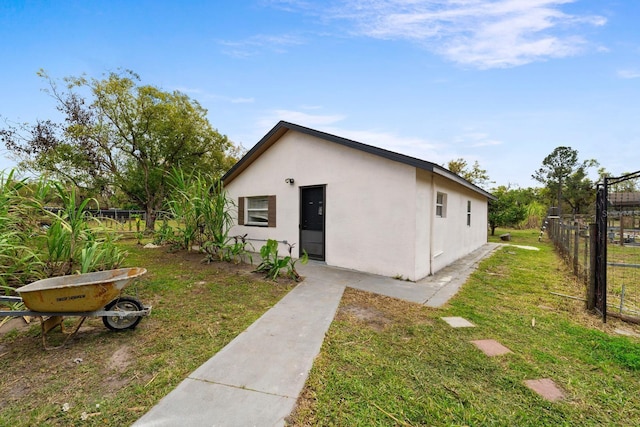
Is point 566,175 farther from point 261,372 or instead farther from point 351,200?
point 261,372

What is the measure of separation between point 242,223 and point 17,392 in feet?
24.0

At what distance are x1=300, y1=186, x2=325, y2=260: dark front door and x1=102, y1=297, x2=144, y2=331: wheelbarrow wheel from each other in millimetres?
4504

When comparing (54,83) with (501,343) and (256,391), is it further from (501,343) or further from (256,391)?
(501,343)

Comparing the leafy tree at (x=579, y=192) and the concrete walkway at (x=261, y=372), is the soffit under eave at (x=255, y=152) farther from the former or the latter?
the leafy tree at (x=579, y=192)

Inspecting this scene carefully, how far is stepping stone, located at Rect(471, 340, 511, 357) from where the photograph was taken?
2806mm

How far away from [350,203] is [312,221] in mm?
1352

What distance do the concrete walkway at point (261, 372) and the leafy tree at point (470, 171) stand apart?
1944 centimetres

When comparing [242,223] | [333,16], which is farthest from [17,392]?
[333,16]

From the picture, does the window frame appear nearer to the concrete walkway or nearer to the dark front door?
the dark front door

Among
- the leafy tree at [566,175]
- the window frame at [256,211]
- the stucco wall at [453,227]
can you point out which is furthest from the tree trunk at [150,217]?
the leafy tree at [566,175]

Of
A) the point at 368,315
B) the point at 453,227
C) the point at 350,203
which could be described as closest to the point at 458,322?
the point at 368,315

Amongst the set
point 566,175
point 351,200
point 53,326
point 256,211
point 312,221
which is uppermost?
point 566,175

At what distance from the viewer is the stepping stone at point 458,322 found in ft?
11.4

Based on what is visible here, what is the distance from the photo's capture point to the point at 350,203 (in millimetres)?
6512
